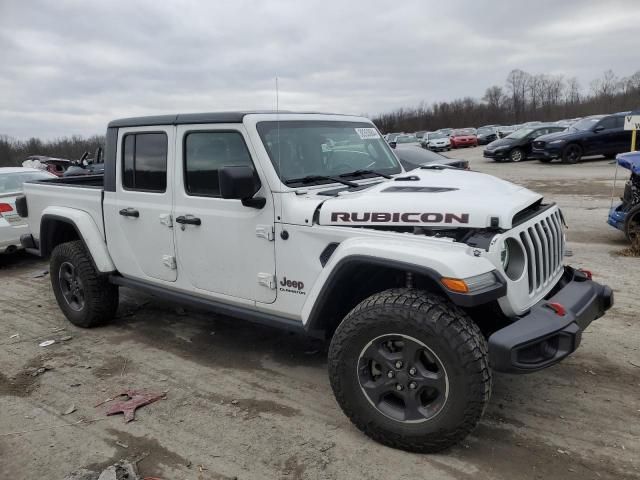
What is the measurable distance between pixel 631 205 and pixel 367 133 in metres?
4.78

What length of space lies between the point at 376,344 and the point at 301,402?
0.96m

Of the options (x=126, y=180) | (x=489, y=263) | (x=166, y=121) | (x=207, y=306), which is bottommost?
(x=207, y=306)

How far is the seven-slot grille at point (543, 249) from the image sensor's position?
300 centimetres

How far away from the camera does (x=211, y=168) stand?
3.82m

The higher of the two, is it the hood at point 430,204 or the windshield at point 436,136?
the windshield at point 436,136

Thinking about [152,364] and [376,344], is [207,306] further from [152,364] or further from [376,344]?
[376,344]

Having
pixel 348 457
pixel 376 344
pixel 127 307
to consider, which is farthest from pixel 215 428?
pixel 127 307

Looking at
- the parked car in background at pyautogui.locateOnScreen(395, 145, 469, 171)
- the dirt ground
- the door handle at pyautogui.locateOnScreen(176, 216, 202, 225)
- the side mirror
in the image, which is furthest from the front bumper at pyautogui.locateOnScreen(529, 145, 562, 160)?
the side mirror

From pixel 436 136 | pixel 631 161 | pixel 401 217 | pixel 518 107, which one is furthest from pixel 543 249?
pixel 518 107

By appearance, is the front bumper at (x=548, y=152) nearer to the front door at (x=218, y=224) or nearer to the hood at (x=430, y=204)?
the hood at (x=430, y=204)

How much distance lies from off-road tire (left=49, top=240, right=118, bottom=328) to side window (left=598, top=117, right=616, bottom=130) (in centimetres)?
1934

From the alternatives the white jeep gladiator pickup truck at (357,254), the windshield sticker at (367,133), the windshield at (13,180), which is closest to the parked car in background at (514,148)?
the windshield at (13,180)

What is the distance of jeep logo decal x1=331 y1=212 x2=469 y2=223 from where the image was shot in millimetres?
2865

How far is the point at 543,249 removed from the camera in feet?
10.5
